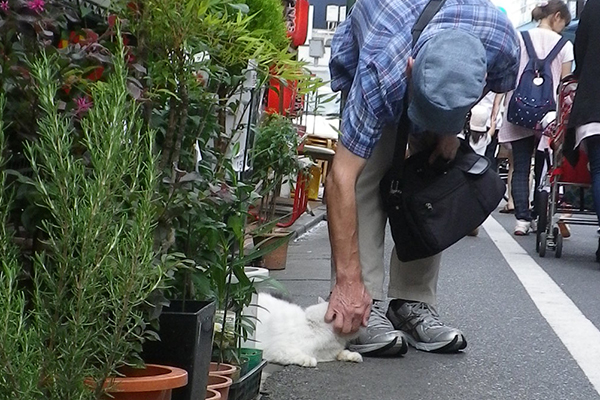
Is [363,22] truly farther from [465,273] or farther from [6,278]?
[465,273]

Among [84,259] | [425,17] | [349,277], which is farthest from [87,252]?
[425,17]

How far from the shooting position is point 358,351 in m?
4.18

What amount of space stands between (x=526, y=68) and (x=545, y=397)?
584cm

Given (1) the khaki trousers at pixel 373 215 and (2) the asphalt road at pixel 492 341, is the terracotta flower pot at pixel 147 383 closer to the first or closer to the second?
(2) the asphalt road at pixel 492 341

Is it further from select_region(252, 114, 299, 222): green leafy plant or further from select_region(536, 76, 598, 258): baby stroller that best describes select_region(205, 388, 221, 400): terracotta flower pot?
select_region(536, 76, 598, 258): baby stroller

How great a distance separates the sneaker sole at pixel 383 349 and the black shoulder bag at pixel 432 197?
334mm

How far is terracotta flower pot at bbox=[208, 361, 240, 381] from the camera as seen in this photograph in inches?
118

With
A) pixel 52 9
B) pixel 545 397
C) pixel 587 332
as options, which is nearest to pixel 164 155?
pixel 52 9

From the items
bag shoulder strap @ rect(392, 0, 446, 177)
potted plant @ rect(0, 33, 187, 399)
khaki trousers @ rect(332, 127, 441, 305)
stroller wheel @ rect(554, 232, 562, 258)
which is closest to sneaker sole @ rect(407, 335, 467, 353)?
khaki trousers @ rect(332, 127, 441, 305)

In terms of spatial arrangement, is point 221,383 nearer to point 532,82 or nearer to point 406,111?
point 406,111

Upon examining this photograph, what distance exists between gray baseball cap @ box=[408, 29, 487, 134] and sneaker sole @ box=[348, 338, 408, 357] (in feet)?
3.01

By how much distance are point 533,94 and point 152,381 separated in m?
7.27

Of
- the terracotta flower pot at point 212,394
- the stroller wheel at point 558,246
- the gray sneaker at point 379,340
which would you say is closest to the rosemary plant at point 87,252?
the terracotta flower pot at point 212,394

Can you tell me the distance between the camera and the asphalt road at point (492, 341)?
364 centimetres
